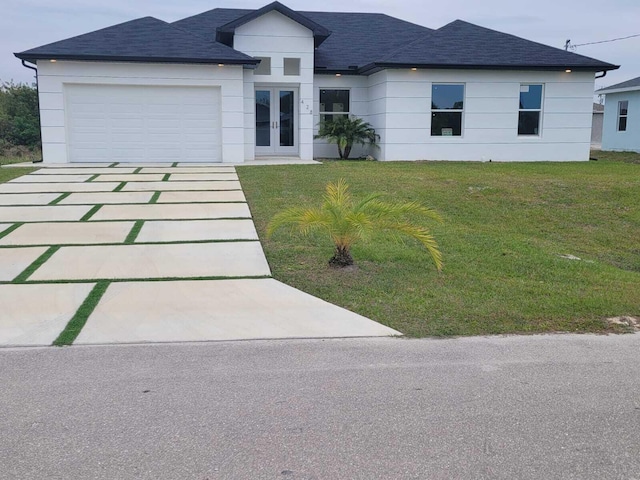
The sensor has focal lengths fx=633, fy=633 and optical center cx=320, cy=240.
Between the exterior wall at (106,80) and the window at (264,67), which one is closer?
the exterior wall at (106,80)

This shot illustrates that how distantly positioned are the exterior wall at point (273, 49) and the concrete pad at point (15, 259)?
12.8 m

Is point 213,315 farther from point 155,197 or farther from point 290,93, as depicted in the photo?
point 290,93

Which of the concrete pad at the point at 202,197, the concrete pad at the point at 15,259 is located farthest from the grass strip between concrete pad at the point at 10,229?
the concrete pad at the point at 202,197

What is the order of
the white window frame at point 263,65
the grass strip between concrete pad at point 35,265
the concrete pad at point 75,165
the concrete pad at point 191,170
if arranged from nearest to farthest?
the grass strip between concrete pad at point 35,265, the concrete pad at point 191,170, the concrete pad at point 75,165, the white window frame at point 263,65

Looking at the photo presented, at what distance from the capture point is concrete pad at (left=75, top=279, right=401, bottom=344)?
5.37 metres

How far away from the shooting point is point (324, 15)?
25438 millimetres

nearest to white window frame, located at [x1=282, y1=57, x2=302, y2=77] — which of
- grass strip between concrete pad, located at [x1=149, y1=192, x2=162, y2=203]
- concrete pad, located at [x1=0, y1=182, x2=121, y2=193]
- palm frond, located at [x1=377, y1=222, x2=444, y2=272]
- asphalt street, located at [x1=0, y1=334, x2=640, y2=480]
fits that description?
concrete pad, located at [x1=0, y1=182, x2=121, y2=193]

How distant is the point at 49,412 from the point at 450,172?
13.8 m

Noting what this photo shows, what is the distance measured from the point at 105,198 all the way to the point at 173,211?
7.05 ft

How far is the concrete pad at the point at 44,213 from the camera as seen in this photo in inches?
403

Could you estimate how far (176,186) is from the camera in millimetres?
13961

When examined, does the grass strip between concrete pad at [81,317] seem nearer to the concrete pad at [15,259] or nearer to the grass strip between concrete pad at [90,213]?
the concrete pad at [15,259]

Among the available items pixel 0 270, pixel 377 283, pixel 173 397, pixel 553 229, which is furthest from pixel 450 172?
pixel 173 397

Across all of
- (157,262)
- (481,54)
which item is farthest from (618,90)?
(157,262)
